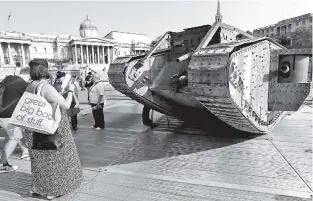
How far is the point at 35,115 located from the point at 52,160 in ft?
2.28

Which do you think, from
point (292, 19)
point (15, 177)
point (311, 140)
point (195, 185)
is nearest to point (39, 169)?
point (15, 177)

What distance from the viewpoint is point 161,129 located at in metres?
6.63

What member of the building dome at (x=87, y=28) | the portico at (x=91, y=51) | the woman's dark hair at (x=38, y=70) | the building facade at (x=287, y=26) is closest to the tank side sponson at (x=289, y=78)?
the woman's dark hair at (x=38, y=70)

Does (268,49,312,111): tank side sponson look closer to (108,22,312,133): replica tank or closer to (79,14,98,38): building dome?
(108,22,312,133): replica tank

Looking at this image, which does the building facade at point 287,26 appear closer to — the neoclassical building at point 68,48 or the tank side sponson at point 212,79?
the neoclassical building at point 68,48

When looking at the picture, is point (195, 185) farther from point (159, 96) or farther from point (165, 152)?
point (159, 96)

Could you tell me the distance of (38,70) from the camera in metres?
2.95

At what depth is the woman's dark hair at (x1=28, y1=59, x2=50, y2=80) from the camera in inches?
116

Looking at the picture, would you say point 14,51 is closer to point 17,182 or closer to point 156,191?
point 17,182

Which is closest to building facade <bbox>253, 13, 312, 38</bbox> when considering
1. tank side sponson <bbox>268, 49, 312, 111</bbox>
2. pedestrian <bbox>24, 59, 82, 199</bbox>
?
tank side sponson <bbox>268, 49, 312, 111</bbox>

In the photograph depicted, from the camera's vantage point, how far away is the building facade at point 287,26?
58750 mm

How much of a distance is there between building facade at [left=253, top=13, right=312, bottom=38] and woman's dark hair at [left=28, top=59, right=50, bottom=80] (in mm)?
62517

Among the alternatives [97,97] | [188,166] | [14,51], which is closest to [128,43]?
[14,51]

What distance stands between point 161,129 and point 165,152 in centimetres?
180
